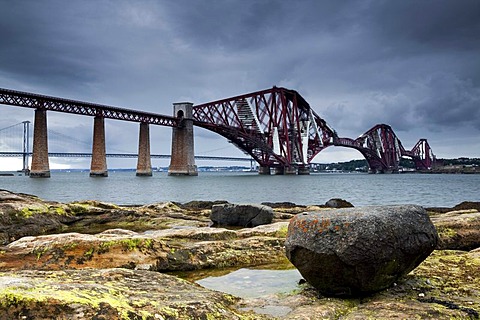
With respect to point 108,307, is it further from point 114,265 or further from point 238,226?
point 238,226

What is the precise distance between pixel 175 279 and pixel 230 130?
3646 inches

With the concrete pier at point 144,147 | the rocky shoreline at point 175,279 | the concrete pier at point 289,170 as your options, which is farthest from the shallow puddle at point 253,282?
the concrete pier at point 289,170

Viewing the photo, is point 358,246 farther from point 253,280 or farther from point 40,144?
→ point 40,144

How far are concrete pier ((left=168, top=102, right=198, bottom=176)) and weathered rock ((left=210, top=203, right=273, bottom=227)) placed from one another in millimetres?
76128

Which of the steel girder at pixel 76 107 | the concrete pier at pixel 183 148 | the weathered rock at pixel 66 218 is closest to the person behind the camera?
the weathered rock at pixel 66 218

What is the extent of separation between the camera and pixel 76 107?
74188mm

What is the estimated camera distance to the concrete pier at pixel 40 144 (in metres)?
65.6

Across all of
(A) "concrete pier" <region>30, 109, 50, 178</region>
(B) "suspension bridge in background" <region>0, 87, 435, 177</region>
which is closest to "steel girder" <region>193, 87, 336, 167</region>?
(B) "suspension bridge in background" <region>0, 87, 435, 177</region>

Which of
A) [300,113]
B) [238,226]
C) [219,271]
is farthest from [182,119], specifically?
[219,271]

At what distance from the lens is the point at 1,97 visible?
212 feet

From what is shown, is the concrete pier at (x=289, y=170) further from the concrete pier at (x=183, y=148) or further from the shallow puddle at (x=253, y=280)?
the shallow puddle at (x=253, y=280)

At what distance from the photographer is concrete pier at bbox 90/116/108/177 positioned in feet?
244

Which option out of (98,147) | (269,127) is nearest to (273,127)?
(269,127)

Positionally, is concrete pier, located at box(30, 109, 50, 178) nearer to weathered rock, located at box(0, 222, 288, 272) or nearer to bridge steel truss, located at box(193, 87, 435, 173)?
bridge steel truss, located at box(193, 87, 435, 173)
